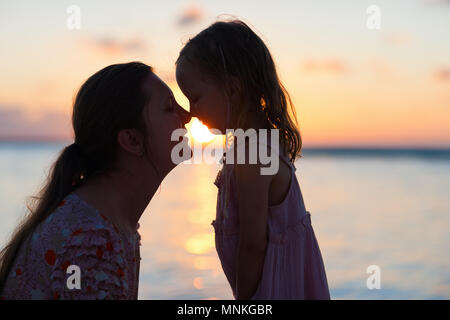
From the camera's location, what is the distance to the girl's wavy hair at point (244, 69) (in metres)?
3.07

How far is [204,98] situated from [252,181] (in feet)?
2.13

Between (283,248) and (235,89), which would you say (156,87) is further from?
(283,248)

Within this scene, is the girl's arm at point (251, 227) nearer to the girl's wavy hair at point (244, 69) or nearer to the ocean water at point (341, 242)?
the girl's wavy hair at point (244, 69)

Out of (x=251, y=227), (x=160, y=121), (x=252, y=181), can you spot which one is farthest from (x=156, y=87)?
(x=251, y=227)

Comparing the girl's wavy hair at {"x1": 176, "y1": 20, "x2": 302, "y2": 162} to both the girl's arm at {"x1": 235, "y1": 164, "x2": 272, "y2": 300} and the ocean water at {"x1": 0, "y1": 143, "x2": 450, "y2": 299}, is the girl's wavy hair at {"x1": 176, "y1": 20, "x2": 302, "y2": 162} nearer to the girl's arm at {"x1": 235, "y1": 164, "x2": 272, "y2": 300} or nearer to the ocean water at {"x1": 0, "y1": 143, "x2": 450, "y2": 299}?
the girl's arm at {"x1": 235, "y1": 164, "x2": 272, "y2": 300}

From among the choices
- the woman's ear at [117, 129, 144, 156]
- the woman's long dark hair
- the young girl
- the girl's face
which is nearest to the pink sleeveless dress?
the young girl

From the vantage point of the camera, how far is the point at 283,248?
282cm

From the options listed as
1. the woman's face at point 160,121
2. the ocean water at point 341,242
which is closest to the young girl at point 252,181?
the woman's face at point 160,121

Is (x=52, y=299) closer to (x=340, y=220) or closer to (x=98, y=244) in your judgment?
(x=98, y=244)

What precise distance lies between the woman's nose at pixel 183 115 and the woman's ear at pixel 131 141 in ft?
1.21

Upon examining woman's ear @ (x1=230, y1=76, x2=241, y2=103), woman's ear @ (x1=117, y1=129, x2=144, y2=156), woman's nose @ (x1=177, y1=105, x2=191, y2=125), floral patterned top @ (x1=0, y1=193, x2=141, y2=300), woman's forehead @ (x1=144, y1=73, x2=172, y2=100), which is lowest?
floral patterned top @ (x1=0, y1=193, x2=141, y2=300)

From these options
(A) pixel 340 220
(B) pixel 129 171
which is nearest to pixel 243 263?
(B) pixel 129 171

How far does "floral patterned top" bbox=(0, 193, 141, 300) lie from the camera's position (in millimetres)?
2211

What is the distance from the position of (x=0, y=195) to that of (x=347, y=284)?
11536 mm
